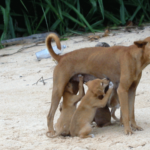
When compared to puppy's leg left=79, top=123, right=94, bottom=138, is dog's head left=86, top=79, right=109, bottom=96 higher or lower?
higher

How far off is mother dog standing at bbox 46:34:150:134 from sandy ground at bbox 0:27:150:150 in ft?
1.01

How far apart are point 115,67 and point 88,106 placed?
0.62 metres

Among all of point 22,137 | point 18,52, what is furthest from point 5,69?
point 22,137

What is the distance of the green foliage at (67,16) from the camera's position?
996cm

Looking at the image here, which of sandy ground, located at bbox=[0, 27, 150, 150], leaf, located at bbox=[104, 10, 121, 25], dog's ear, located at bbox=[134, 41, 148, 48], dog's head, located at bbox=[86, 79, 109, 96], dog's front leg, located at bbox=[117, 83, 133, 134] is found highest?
dog's ear, located at bbox=[134, 41, 148, 48]

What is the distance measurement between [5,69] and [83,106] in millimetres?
4245

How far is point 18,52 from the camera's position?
9414 millimetres

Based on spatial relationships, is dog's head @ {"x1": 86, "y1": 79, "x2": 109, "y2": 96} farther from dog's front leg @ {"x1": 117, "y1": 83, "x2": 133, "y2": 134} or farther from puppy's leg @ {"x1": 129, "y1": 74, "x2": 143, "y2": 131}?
puppy's leg @ {"x1": 129, "y1": 74, "x2": 143, "y2": 131}

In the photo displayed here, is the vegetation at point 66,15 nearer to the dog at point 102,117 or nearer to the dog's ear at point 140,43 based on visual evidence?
the dog at point 102,117

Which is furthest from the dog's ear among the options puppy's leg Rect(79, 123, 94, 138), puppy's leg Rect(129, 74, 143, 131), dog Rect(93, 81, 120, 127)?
puppy's leg Rect(79, 123, 94, 138)

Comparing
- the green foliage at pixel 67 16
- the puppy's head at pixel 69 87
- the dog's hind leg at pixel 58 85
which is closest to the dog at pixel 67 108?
the puppy's head at pixel 69 87

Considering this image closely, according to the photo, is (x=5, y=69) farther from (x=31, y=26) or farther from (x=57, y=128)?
(x=57, y=128)

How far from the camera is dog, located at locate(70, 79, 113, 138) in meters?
4.48

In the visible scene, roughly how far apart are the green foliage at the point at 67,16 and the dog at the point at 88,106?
17.7 ft
